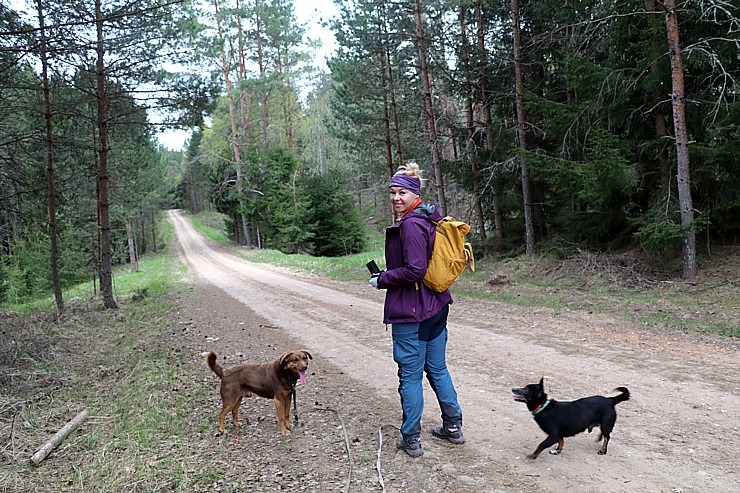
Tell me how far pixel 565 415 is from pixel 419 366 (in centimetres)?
118

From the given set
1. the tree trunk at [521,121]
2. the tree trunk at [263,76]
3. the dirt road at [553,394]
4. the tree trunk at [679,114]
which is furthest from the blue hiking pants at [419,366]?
the tree trunk at [263,76]

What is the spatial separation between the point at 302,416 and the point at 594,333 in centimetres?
530

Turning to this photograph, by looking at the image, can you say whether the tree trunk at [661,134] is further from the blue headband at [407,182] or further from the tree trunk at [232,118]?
the tree trunk at [232,118]

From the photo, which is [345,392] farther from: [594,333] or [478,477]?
[594,333]

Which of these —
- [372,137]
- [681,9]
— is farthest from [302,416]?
[372,137]

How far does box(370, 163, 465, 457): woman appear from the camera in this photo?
3961 mm

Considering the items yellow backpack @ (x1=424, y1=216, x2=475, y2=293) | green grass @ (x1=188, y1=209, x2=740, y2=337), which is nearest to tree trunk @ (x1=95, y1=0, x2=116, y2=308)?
green grass @ (x1=188, y1=209, x2=740, y2=337)

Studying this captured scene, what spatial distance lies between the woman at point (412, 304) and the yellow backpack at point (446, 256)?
5 cm

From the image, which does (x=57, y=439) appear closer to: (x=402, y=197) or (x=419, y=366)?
(x=419, y=366)

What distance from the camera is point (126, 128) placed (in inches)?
591

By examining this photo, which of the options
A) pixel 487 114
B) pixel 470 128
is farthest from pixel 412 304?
pixel 470 128

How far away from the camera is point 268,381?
491 centimetres

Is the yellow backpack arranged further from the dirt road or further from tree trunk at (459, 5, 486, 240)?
tree trunk at (459, 5, 486, 240)

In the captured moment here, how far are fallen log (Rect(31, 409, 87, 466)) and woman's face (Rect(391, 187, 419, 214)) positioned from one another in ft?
12.7
